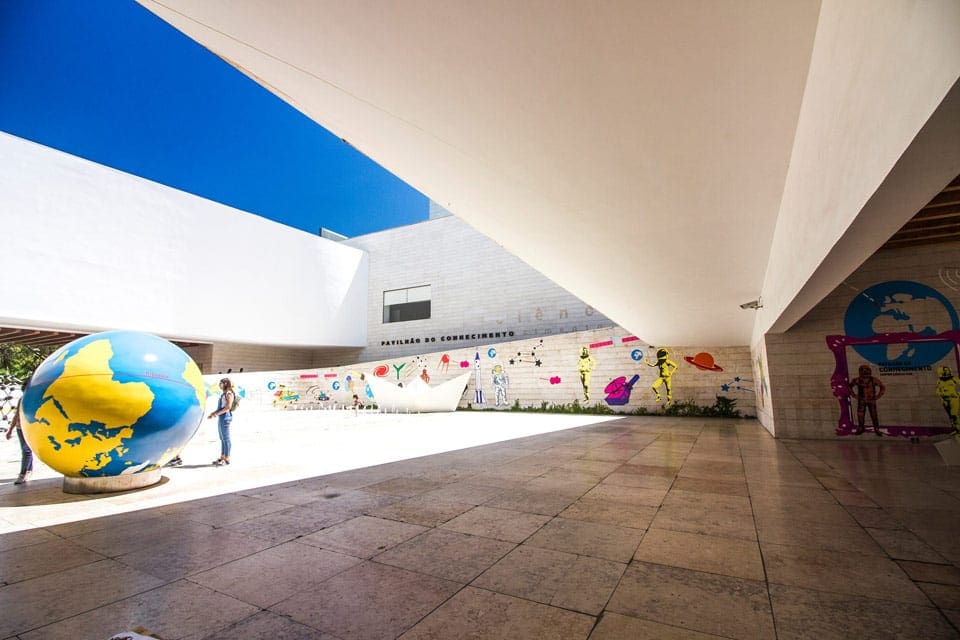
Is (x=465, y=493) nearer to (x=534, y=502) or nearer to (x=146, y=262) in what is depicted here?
(x=534, y=502)

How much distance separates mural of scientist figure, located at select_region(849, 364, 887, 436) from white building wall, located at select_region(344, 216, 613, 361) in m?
15.5

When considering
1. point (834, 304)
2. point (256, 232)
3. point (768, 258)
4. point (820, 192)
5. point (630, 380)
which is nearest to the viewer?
point (820, 192)

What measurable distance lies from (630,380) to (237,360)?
25.8 m

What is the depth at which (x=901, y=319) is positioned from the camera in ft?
29.2

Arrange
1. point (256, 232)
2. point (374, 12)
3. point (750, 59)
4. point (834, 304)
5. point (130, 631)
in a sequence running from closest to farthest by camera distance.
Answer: point (130, 631), point (374, 12), point (750, 59), point (834, 304), point (256, 232)

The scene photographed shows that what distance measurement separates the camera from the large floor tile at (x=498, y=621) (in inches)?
83.7

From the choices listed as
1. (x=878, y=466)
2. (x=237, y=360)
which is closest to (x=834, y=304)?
(x=878, y=466)

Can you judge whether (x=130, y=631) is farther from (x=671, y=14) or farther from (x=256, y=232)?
(x=256, y=232)

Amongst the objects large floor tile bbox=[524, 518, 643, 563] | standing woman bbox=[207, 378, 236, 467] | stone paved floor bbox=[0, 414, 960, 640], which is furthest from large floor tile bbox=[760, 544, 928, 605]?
standing woman bbox=[207, 378, 236, 467]

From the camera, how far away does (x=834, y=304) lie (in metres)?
9.45

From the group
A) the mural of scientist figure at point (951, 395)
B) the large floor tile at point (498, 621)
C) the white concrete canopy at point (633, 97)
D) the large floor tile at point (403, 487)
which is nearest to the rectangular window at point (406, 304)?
the large floor tile at point (403, 487)

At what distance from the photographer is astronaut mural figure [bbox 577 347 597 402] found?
18.7 meters

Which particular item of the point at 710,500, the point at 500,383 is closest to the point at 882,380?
the point at 710,500

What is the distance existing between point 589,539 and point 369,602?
1.86 m
